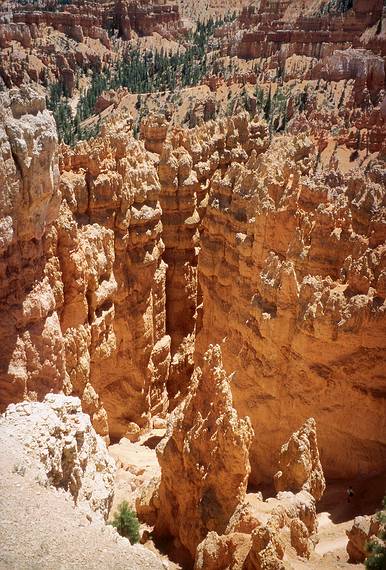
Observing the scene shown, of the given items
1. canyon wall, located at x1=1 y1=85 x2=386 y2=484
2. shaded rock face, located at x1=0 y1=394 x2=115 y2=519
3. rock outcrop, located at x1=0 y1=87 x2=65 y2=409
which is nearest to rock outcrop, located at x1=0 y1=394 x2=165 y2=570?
shaded rock face, located at x1=0 y1=394 x2=115 y2=519

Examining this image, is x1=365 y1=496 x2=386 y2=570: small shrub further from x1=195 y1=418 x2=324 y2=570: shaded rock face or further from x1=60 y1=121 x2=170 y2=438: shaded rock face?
x1=60 y1=121 x2=170 y2=438: shaded rock face

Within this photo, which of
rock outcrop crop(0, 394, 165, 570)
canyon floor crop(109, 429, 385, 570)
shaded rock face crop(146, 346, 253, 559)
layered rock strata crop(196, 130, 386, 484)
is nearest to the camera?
rock outcrop crop(0, 394, 165, 570)

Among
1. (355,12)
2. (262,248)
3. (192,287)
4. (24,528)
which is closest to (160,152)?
(192,287)

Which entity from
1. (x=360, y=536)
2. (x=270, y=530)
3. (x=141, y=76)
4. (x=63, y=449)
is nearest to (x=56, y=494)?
(x=63, y=449)

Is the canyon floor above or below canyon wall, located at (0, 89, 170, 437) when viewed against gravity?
below

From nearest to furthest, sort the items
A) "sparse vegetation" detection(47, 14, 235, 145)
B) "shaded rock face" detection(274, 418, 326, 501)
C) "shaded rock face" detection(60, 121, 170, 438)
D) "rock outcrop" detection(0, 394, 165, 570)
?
"rock outcrop" detection(0, 394, 165, 570) → "shaded rock face" detection(274, 418, 326, 501) → "shaded rock face" detection(60, 121, 170, 438) → "sparse vegetation" detection(47, 14, 235, 145)

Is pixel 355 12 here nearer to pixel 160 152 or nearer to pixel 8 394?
pixel 160 152

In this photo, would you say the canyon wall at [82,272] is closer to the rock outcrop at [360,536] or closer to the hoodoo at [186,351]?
the hoodoo at [186,351]
